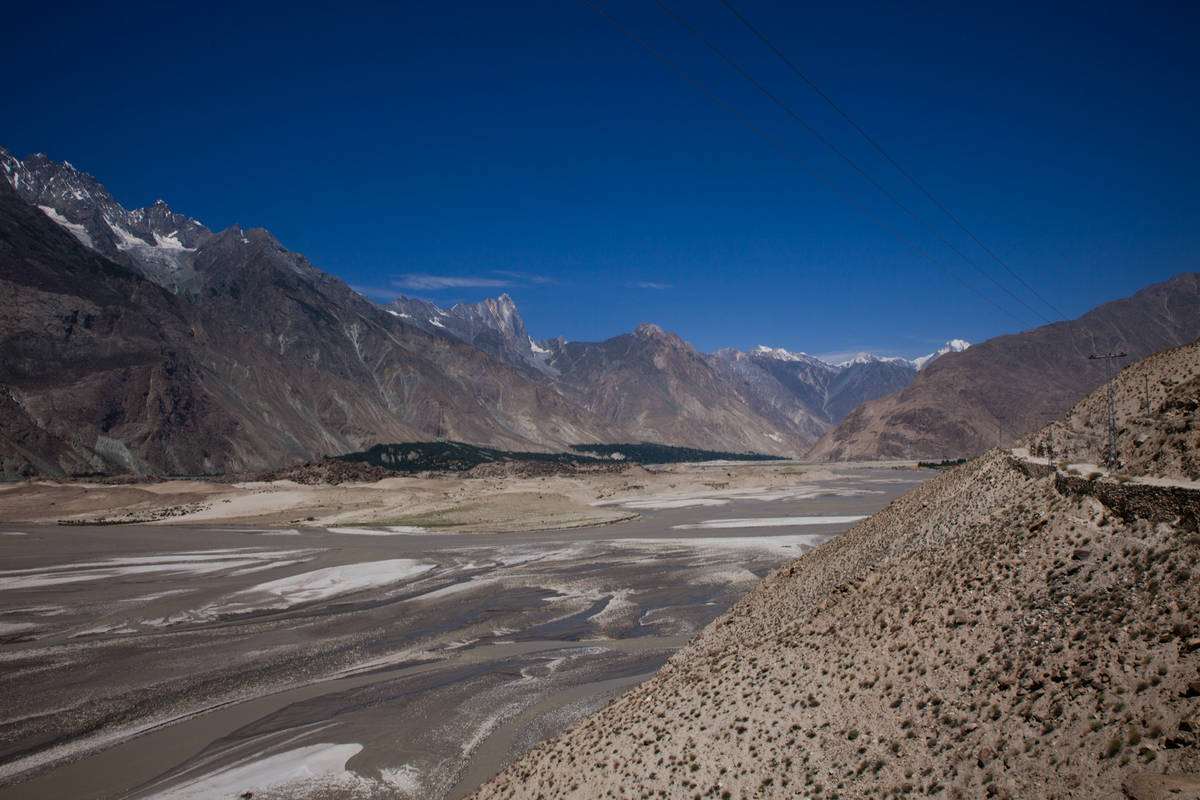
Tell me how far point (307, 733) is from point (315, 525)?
161 ft

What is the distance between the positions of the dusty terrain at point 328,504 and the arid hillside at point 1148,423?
47.8 meters

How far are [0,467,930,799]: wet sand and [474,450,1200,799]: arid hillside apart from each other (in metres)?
4.74

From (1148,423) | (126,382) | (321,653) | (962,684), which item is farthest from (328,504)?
→ (126,382)

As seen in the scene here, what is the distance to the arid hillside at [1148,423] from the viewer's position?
1086 centimetres

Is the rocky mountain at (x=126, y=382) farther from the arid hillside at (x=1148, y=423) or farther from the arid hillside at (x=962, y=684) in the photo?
the arid hillside at (x=1148, y=423)

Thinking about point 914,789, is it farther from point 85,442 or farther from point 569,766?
point 85,442

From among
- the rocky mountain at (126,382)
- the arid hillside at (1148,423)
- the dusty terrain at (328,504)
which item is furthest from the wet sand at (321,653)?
the rocky mountain at (126,382)

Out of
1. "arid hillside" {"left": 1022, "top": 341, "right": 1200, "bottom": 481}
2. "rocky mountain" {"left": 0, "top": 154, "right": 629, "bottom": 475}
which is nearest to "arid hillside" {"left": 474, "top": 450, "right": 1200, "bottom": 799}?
"arid hillside" {"left": 1022, "top": 341, "right": 1200, "bottom": 481}

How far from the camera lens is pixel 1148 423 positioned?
465 inches

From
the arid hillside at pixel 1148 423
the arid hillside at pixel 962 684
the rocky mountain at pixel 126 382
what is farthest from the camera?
the rocky mountain at pixel 126 382

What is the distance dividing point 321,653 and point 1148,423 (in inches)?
876

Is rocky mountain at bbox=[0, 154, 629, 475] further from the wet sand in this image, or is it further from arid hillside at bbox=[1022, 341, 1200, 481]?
arid hillside at bbox=[1022, 341, 1200, 481]

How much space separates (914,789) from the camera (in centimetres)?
777

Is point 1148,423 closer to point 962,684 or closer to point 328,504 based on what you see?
point 962,684
